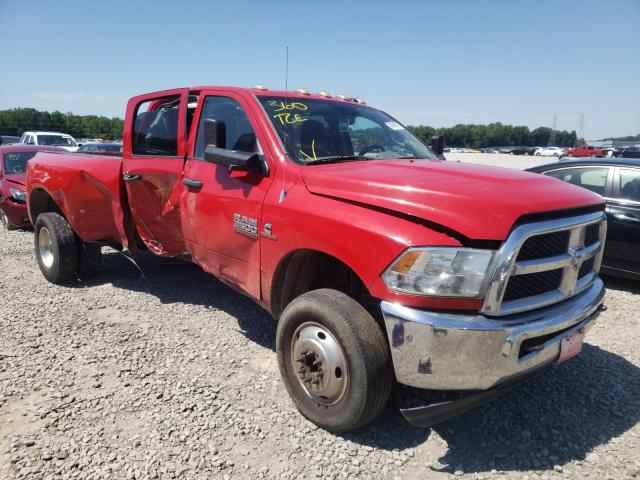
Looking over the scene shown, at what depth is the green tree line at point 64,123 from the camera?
5575 cm

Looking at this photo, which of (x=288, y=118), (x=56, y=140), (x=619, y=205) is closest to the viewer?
(x=288, y=118)

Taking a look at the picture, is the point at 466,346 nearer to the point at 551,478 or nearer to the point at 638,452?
the point at 551,478

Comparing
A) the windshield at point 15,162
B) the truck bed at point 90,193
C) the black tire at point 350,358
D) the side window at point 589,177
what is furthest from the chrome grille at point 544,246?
the windshield at point 15,162

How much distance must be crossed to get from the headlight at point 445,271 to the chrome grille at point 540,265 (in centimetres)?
6

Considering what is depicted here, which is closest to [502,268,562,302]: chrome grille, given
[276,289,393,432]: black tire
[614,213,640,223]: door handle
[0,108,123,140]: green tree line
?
[276,289,393,432]: black tire

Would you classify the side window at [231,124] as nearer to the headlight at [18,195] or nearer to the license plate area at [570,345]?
the license plate area at [570,345]

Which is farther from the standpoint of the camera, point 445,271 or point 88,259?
point 88,259

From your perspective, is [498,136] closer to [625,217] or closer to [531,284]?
[625,217]

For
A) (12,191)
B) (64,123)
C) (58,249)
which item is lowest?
(58,249)

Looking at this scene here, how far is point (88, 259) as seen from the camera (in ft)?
18.0

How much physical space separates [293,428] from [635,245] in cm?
474

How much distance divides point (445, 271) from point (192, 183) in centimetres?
231

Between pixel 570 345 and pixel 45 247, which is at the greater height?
pixel 570 345

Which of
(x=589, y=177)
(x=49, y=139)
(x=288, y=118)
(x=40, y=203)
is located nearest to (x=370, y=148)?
(x=288, y=118)
